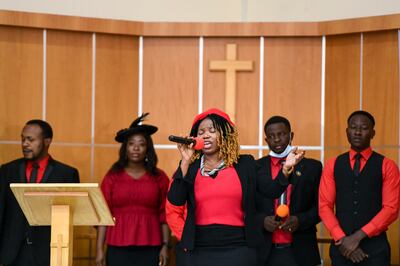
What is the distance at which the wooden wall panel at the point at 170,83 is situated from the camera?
856 centimetres

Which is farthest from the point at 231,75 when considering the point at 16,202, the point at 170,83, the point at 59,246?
the point at 59,246

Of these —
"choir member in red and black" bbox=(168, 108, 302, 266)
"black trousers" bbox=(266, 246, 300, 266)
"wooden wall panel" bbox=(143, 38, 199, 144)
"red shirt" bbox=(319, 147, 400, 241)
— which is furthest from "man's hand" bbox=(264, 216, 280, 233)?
"wooden wall panel" bbox=(143, 38, 199, 144)

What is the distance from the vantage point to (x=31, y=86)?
817 cm

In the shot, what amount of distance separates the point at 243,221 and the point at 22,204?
1394 mm

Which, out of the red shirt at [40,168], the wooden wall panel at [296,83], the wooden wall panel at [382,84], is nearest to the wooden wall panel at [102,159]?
the red shirt at [40,168]

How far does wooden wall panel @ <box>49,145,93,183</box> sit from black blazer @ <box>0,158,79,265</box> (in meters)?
1.09

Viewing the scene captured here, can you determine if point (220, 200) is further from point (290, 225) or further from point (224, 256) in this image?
point (290, 225)

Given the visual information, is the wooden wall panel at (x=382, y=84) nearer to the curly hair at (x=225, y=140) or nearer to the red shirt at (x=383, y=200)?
the red shirt at (x=383, y=200)

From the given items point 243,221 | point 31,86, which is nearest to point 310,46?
point 31,86

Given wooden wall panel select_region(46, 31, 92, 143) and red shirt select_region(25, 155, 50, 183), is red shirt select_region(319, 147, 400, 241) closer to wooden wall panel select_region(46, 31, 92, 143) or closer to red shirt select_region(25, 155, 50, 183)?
red shirt select_region(25, 155, 50, 183)

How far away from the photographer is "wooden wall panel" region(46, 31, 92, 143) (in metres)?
8.23

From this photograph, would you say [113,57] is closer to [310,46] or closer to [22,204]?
[310,46]

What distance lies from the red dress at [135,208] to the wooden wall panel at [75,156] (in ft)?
3.82

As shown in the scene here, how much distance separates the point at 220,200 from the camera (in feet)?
16.3
